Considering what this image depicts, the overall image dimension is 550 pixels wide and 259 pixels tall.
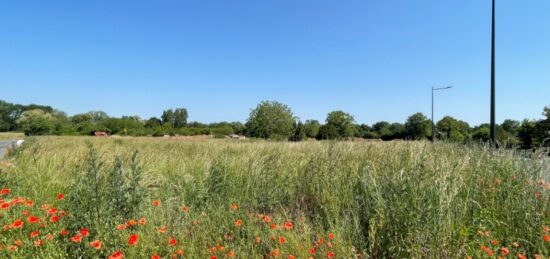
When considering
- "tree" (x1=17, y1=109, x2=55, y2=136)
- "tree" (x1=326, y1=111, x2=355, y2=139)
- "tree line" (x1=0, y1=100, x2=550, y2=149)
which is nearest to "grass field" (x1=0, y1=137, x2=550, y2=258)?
"tree line" (x1=0, y1=100, x2=550, y2=149)

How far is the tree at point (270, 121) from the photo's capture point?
119 feet

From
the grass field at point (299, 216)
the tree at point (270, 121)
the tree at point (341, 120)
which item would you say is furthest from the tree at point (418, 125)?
the grass field at point (299, 216)

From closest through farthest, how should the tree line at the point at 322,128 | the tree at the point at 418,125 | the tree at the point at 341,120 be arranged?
the tree line at the point at 322,128 → the tree at the point at 418,125 → the tree at the point at 341,120

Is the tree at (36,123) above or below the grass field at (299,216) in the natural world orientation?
above

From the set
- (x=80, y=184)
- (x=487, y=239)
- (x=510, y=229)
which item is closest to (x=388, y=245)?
(x=487, y=239)

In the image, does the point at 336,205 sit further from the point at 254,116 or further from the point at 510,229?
the point at 254,116

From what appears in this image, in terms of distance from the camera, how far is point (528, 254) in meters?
2.53

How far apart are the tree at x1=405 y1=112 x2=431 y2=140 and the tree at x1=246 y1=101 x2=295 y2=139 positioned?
752 inches

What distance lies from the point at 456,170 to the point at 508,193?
688 millimetres

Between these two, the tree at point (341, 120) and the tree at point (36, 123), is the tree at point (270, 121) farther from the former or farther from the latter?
the tree at point (36, 123)

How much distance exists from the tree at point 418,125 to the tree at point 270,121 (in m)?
19.1

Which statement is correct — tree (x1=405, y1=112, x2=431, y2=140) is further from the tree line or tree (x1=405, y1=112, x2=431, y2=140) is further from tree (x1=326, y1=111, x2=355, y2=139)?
tree (x1=326, y1=111, x2=355, y2=139)

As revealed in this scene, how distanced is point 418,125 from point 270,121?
26165mm

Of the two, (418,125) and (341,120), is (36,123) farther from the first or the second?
(418,125)
